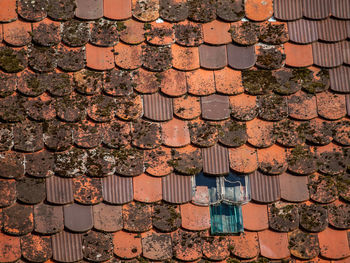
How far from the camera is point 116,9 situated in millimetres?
4445

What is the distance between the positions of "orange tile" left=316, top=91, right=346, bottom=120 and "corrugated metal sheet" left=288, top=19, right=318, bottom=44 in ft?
1.46

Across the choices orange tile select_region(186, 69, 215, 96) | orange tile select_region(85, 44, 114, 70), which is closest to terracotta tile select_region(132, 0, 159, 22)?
orange tile select_region(85, 44, 114, 70)

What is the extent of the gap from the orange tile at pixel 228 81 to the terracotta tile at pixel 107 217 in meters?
1.16

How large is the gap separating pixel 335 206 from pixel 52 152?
2055 mm

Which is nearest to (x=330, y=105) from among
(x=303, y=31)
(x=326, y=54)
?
(x=326, y=54)

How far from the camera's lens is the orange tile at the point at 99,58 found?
4.34 metres

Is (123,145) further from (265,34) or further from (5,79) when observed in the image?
(265,34)

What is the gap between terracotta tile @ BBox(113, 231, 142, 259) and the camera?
4.04m

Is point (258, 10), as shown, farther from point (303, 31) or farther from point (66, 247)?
point (66, 247)

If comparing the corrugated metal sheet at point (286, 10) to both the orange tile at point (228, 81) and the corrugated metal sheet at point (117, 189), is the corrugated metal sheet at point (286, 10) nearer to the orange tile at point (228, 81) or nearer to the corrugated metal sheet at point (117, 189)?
the orange tile at point (228, 81)

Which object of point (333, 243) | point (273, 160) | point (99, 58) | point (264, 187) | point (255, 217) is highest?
point (99, 58)

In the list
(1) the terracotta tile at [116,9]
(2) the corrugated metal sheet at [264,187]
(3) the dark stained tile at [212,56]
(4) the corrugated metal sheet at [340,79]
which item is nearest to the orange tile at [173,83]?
(3) the dark stained tile at [212,56]

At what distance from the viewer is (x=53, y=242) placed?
13.1 feet

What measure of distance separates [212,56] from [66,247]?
5.71 feet
